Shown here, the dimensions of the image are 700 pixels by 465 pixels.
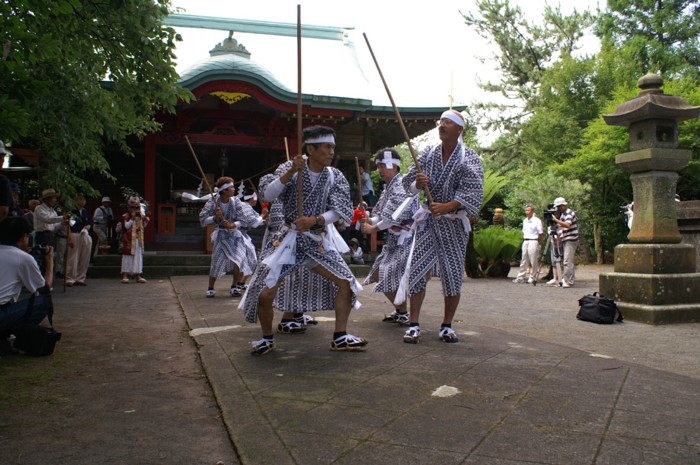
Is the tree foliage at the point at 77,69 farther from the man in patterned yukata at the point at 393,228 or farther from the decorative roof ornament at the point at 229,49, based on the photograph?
the decorative roof ornament at the point at 229,49

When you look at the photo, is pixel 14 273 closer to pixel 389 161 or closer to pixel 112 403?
pixel 112 403

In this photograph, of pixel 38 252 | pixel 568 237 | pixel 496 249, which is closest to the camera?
pixel 38 252

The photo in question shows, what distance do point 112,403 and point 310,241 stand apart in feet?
6.02

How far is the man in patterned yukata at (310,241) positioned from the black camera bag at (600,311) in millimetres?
3324

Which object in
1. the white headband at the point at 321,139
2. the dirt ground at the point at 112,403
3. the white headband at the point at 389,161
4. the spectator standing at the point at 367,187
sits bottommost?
the dirt ground at the point at 112,403

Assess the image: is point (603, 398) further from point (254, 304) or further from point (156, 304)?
point (156, 304)

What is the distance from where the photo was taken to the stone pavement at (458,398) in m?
2.49

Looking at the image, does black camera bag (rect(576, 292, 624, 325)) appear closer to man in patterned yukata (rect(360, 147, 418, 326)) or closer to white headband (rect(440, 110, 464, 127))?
man in patterned yukata (rect(360, 147, 418, 326))

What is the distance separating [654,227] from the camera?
6980 mm

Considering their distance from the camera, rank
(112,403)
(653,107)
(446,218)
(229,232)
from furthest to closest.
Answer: (229,232) < (653,107) < (446,218) < (112,403)

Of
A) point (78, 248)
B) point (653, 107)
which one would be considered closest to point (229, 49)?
point (78, 248)

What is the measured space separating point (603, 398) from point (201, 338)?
11.1ft

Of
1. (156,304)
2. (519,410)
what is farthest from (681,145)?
(519,410)

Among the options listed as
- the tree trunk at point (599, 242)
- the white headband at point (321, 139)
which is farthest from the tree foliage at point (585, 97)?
the white headband at point (321, 139)
